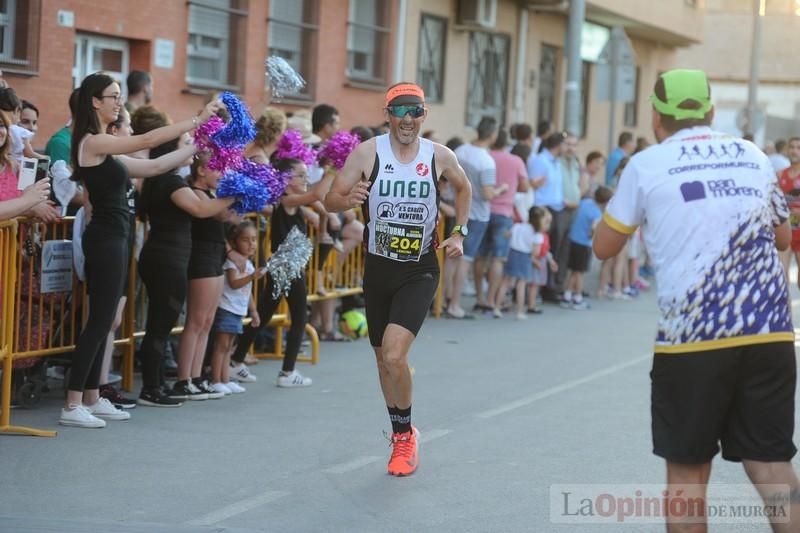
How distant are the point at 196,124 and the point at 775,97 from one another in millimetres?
48183

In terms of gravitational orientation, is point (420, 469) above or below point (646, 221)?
below

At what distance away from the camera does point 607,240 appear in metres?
5.34

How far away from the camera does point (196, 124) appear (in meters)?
8.52

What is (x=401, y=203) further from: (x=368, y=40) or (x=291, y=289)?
(x=368, y=40)

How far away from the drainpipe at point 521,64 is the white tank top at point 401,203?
18604 millimetres

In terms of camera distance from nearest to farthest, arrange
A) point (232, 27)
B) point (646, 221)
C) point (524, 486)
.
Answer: point (646, 221) < point (524, 486) < point (232, 27)

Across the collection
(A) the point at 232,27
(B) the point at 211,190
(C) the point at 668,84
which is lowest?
(B) the point at 211,190

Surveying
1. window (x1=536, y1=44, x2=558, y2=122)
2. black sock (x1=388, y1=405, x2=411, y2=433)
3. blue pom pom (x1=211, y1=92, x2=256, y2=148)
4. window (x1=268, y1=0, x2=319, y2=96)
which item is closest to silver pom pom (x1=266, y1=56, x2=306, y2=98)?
blue pom pom (x1=211, y1=92, x2=256, y2=148)

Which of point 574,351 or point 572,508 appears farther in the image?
point 574,351

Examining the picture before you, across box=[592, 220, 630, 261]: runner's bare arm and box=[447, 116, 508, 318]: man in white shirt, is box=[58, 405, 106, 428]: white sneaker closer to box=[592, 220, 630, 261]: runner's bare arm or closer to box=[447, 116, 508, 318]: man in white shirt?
box=[592, 220, 630, 261]: runner's bare arm

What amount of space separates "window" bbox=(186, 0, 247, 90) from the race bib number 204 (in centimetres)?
975

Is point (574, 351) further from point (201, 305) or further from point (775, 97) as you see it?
point (775, 97)

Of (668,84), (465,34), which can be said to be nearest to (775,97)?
(465,34)

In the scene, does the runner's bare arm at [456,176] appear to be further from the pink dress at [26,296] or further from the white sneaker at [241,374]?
the white sneaker at [241,374]
